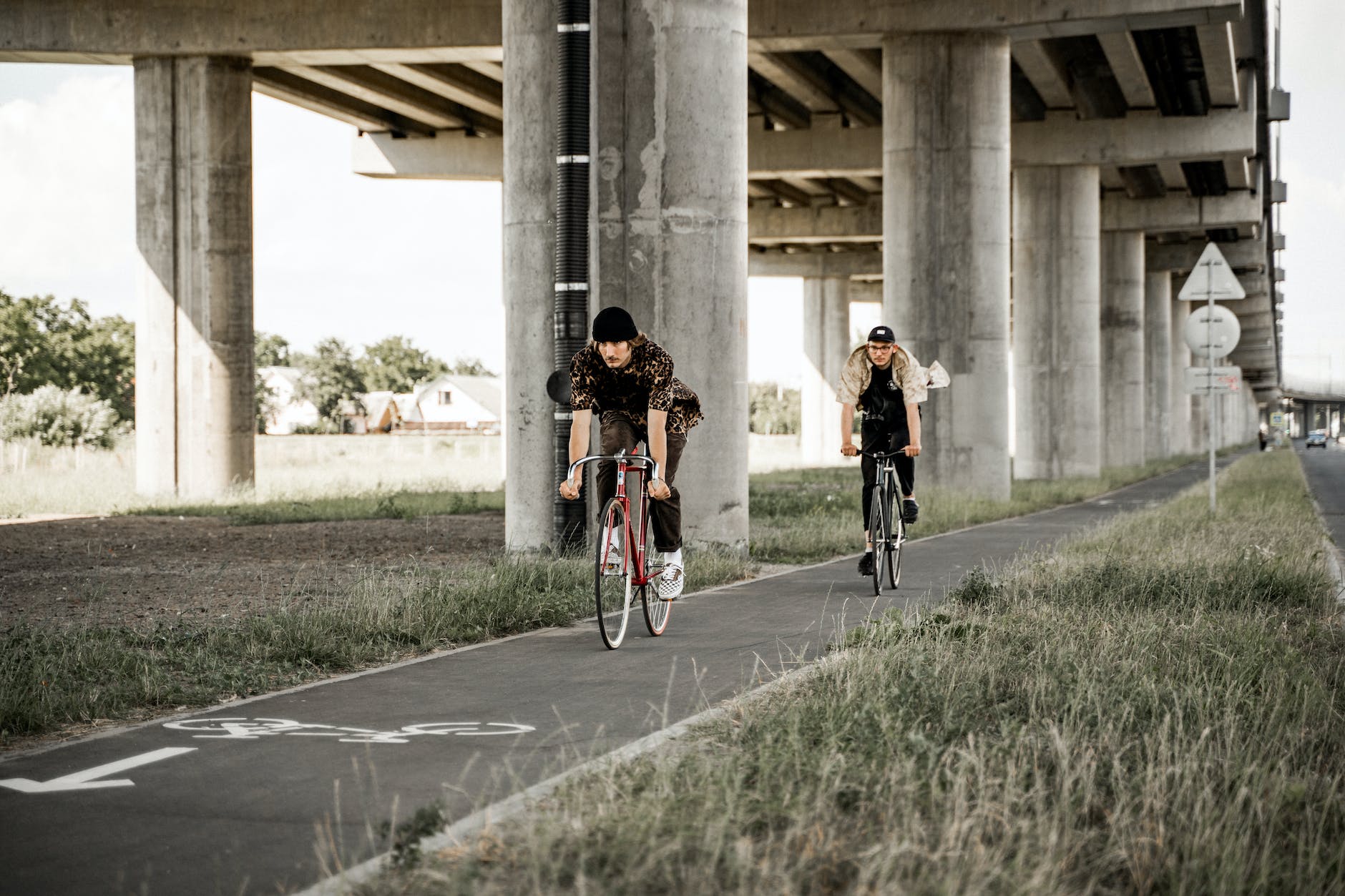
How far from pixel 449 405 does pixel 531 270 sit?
118m

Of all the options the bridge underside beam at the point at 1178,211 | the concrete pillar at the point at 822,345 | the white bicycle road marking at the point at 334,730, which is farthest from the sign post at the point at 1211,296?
the concrete pillar at the point at 822,345

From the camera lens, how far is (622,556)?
854 cm

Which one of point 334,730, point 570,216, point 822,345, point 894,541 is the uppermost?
point 822,345

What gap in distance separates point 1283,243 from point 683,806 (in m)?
69.6

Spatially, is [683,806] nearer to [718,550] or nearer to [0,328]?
[718,550]

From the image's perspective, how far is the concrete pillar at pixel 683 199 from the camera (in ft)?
46.1

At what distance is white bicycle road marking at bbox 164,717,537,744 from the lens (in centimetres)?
608

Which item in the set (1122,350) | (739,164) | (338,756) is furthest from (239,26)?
(1122,350)

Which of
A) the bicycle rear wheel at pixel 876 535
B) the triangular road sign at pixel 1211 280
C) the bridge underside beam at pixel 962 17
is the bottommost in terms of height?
the bicycle rear wheel at pixel 876 535

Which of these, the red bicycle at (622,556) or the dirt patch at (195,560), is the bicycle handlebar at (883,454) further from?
the dirt patch at (195,560)

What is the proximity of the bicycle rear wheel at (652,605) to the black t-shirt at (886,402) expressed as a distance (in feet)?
9.52

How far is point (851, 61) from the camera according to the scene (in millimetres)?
33000

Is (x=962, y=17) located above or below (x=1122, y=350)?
above

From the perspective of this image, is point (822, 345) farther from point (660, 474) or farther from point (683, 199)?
point (660, 474)
